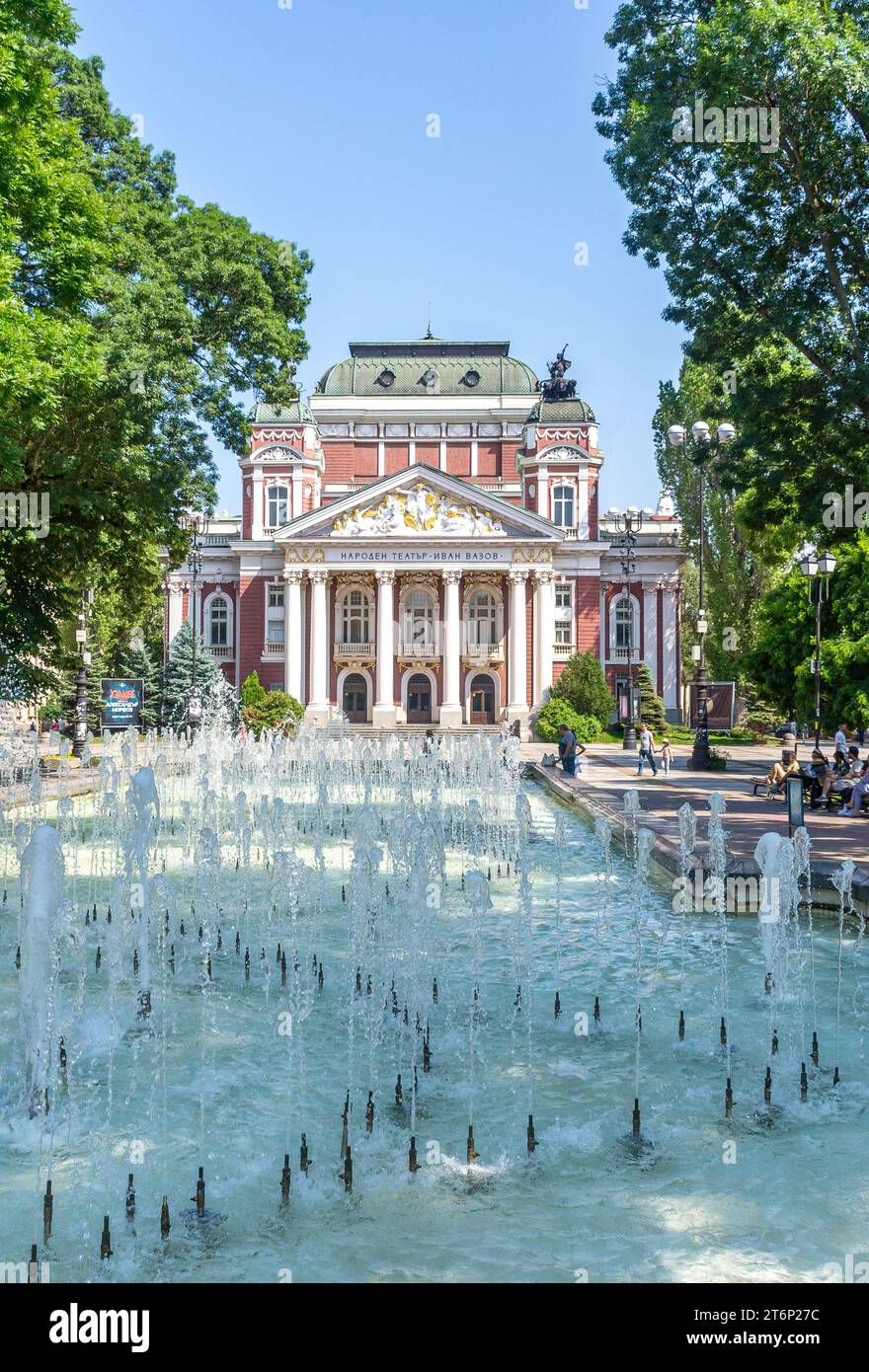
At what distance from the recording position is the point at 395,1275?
4254 millimetres

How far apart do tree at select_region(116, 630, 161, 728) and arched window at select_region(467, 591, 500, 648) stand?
1261 centimetres

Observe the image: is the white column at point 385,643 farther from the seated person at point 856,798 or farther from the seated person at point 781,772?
the seated person at point 856,798

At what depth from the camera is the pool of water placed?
14.8 feet

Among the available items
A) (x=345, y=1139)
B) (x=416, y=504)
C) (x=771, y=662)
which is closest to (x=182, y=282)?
(x=771, y=662)

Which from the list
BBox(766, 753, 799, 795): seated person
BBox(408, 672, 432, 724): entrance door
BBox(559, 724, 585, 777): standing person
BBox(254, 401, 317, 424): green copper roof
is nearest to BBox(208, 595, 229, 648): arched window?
BBox(254, 401, 317, 424): green copper roof

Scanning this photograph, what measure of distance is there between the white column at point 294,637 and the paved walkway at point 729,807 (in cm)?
1928

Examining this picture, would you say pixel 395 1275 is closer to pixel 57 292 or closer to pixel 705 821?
pixel 705 821

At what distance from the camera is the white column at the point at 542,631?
46250 mm

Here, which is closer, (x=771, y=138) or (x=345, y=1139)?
(x=345, y=1139)

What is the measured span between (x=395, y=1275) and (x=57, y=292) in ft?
45.2

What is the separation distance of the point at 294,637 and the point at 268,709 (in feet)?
20.7

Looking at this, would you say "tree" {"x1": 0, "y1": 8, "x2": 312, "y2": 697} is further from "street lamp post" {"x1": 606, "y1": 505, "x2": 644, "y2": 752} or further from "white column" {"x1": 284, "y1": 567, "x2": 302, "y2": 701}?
"white column" {"x1": 284, "y1": 567, "x2": 302, "y2": 701}

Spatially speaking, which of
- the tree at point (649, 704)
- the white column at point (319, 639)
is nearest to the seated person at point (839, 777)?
the tree at point (649, 704)
